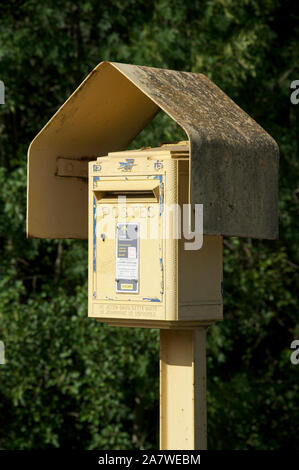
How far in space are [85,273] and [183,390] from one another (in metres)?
3.79

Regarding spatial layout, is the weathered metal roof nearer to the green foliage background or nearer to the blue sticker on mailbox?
the blue sticker on mailbox

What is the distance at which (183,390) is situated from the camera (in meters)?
3.95

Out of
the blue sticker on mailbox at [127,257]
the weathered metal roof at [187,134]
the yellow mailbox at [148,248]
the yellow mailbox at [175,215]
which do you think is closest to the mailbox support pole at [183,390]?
the yellow mailbox at [175,215]

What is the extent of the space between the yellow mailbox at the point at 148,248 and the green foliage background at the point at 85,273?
298 cm

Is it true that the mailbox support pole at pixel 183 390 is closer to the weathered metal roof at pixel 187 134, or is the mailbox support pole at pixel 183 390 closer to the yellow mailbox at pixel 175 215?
the yellow mailbox at pixel 175 215

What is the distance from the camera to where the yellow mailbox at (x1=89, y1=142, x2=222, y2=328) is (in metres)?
3.85

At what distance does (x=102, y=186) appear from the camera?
160 inches

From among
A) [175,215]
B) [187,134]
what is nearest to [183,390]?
[175,215]

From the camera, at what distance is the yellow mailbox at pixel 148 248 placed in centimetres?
385

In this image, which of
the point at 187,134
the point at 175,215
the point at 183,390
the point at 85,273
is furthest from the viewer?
the point at 85,273

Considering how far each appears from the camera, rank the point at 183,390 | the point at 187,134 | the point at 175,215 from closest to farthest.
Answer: the point at 187,134 → the point at 175,215 → the point at 183,390

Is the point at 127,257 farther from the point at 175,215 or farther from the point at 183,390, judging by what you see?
the point at 183,390

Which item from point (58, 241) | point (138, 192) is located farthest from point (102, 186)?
point (58, 241)
